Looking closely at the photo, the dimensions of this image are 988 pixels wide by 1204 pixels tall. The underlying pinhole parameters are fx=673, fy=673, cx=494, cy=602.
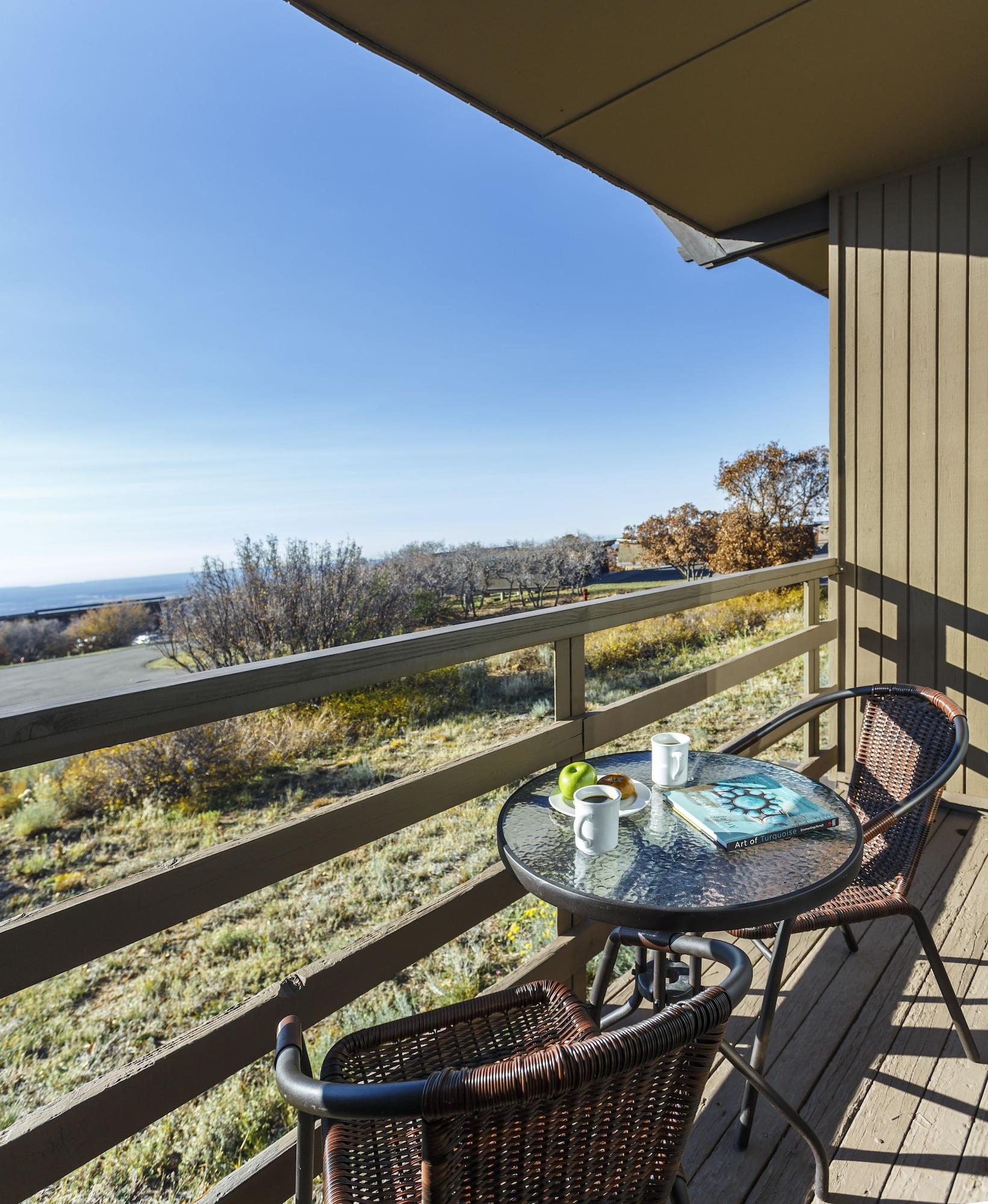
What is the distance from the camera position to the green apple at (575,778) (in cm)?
135

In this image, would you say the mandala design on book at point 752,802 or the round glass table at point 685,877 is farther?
the mandala design on book at point 752,802

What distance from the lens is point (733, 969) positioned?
771 mm

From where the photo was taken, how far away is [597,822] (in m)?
1.17

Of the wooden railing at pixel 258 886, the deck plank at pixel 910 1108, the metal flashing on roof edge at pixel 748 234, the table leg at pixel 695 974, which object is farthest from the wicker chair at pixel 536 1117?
the metal flashing on roof edge at pixel 748 234

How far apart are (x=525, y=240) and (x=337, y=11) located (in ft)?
59.6

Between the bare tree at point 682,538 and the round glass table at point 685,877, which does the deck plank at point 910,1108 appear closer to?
the round glass table at point 685,877

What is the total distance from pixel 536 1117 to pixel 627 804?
76 centimetres

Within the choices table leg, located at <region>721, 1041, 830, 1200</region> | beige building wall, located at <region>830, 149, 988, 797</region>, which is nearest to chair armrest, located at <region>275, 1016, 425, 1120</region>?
table leg, located at <region>721, 1041, 830, 1200</region>

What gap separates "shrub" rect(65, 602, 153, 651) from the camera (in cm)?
961

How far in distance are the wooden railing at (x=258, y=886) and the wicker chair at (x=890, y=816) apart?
51cm

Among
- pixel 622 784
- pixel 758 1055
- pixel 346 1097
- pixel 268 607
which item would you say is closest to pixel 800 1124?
pixel 758 1055

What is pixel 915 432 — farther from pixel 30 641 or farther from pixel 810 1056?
pixel 30 641

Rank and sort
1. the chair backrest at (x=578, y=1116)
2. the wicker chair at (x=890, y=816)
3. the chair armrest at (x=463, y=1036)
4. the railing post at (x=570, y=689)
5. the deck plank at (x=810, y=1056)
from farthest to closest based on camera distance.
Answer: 1. the railing post at (x=570, y=689)
2. the wicker chair at (x=890, y=816)
3. the deck plank at (x=810, y=1056)
4. the chair armrest at (x=463, y=1036)
5. the chair backrest at (x=578, y=1116)

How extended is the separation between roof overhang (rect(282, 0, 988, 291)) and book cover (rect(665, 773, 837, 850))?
79.8 inches
